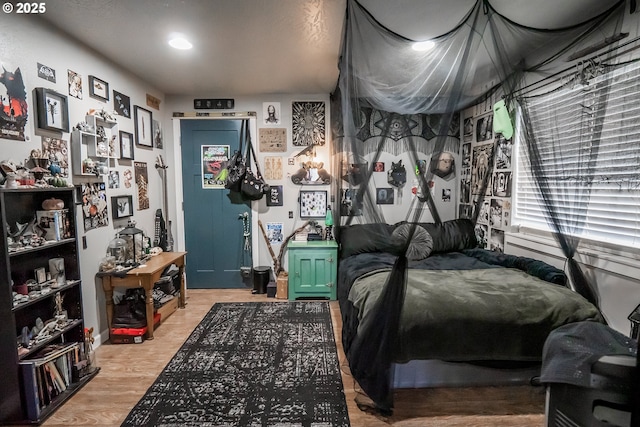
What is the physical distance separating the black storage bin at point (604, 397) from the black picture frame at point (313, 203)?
10.1 feet

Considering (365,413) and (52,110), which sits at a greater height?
(52,110)

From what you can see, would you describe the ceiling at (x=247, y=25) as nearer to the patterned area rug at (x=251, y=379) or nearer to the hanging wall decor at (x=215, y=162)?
the hanging wall decor at (x=215, y=162)

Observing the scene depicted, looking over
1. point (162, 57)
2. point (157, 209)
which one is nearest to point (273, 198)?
point (157, 209)

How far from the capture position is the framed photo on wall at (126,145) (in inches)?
119

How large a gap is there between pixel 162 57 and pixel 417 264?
9.85ft

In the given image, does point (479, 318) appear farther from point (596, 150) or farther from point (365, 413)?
point (596, 150)

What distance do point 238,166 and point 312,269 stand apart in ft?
5.09

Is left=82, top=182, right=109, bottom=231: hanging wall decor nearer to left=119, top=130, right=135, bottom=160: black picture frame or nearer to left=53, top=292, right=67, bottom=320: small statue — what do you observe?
left=119, top=130, right=135, bottom=160: black picture frame

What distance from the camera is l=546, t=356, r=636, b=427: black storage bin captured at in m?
1.12

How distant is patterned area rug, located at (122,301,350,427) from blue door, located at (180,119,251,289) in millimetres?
1020

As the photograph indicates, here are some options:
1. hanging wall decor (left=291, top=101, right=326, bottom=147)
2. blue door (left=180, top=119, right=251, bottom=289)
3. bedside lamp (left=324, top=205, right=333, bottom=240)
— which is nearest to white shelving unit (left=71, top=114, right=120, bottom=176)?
blue door (left=180, top=119, right=251, bottom=289)

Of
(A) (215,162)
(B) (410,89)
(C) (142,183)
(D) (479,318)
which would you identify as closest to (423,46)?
(B) (410,89)

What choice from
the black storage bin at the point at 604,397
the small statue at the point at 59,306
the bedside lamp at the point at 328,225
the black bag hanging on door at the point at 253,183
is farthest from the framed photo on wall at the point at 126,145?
the black storage bin at the point at 604,397

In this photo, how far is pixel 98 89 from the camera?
271 cm
